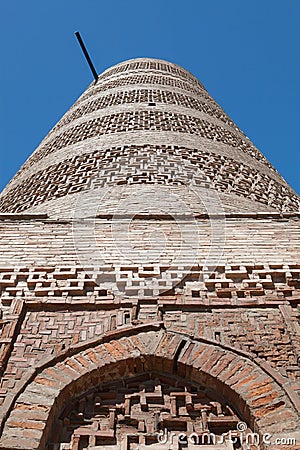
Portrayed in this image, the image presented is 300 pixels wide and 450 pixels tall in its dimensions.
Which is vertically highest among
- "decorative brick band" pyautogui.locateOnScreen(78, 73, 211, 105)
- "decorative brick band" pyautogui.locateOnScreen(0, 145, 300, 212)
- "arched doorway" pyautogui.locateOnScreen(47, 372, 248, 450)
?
"decorative brick band" pyautogui.locateOnScreen(78, 73, 211, 105)

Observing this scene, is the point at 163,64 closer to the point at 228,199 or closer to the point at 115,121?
the point at 115,121

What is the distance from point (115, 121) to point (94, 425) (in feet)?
11.0

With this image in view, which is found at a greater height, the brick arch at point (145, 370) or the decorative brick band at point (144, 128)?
the decorative brick band at point (144, 128)

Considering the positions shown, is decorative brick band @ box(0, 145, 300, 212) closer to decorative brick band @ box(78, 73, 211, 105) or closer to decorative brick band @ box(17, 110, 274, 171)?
decorative brick band @ box(17, 110, 274, 171)

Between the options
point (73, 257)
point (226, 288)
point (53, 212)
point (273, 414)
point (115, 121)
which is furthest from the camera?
point (115, 121)

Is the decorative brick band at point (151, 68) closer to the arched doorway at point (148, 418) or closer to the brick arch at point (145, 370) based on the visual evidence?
the brick arch at point (145, 370)

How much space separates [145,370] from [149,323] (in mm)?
175

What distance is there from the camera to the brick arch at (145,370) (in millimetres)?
1553

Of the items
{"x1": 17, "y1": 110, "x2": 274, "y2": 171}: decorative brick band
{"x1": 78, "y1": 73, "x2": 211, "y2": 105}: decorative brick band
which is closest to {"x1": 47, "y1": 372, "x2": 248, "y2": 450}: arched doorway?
{"x1": 17, "y1": 110, "x2": 274, "y2": 171}: decorative brick band

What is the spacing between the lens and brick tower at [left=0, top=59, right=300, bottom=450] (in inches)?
63.7

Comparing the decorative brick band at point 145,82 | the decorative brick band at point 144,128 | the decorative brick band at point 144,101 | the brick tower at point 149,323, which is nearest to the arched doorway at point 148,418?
the brick tower at point 149,323

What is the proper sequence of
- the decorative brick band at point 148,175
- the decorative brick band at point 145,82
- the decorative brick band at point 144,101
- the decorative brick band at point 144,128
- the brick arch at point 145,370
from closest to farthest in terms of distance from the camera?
1. the brick arch at point 145,370
2. the decorative brick band at point 148,175
3. the decorative brick band at point 144,128
4. the decorative brick band at point 144,101
5. the decorative brick band at point 145,82

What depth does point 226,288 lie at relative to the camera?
7.05 feet

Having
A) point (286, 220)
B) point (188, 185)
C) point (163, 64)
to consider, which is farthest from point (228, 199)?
point (163, 64)
